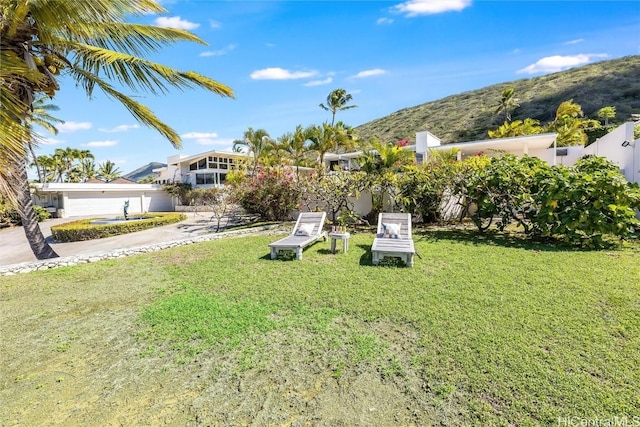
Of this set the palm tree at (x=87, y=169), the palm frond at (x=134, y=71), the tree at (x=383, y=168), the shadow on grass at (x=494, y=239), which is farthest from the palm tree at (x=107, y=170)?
the shadow on grass at (x=494, y=239)

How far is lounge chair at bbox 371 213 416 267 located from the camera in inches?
268

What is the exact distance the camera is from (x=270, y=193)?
14.5 m

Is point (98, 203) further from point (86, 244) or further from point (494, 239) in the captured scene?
point (494, 239)

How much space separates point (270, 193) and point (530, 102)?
141 feet

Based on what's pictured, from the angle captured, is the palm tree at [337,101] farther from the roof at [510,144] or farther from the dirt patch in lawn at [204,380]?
the dirt patch in lawn at [204,380]

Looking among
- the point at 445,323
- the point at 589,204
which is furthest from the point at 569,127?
the point at 445,323

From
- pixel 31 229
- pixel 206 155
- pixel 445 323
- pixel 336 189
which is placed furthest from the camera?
pixel 206 155

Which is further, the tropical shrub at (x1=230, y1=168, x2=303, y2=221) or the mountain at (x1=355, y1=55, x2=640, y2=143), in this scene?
the mountain at (x1=355, y1=55, x2=640, y2=143)

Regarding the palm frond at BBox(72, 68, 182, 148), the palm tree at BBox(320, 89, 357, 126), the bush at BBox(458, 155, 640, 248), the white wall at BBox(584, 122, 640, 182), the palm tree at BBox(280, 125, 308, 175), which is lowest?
the bush at BBox(458, 155, 640, 248)

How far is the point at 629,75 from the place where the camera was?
130 ft

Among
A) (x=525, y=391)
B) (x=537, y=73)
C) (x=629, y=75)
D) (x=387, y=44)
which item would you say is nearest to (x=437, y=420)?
(x=525, y=391)

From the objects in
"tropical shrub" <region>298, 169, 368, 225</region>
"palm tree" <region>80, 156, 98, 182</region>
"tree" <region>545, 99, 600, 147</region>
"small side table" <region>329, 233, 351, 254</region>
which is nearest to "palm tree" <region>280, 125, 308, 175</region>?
"tropical shrub" <region>298, 169, 368, 225</region>

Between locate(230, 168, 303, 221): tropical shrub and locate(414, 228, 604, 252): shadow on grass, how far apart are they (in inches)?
241

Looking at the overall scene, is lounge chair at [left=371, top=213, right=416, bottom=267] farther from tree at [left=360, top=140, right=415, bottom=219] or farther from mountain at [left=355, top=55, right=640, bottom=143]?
mountain at [left=355, top=55, right=640, bottom=143]
